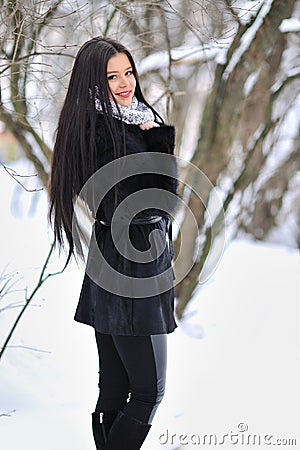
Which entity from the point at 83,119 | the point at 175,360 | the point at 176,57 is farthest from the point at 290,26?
the point at 83,119

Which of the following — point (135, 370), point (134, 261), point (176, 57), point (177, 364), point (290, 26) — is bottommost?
point (177, 364)

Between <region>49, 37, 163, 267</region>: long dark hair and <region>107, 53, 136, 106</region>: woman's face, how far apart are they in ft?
0.07

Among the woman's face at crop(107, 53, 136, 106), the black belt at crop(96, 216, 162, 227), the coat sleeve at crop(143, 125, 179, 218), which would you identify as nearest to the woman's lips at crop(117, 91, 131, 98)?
the woman's face at crop(107, 53, 136, 106)

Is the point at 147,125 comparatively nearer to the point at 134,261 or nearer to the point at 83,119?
the point at 83,119

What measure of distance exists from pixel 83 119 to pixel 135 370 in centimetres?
73

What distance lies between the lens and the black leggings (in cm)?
194

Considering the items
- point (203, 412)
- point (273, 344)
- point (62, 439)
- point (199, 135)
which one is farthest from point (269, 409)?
point (199, 135)

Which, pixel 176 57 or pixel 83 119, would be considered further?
pixel 176 57

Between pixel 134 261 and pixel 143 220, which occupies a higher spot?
pixel 143 220

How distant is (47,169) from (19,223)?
0.36m

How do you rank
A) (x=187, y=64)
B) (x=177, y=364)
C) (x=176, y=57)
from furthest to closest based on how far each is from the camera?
1. (x=187, y=64)
2. (x=176, y=57)
3. (x=177, y=364)

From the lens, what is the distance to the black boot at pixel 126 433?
6.52 feet

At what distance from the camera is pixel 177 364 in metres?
3.19

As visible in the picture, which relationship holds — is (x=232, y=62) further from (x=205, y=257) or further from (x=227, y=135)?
(x=205, y=257)
